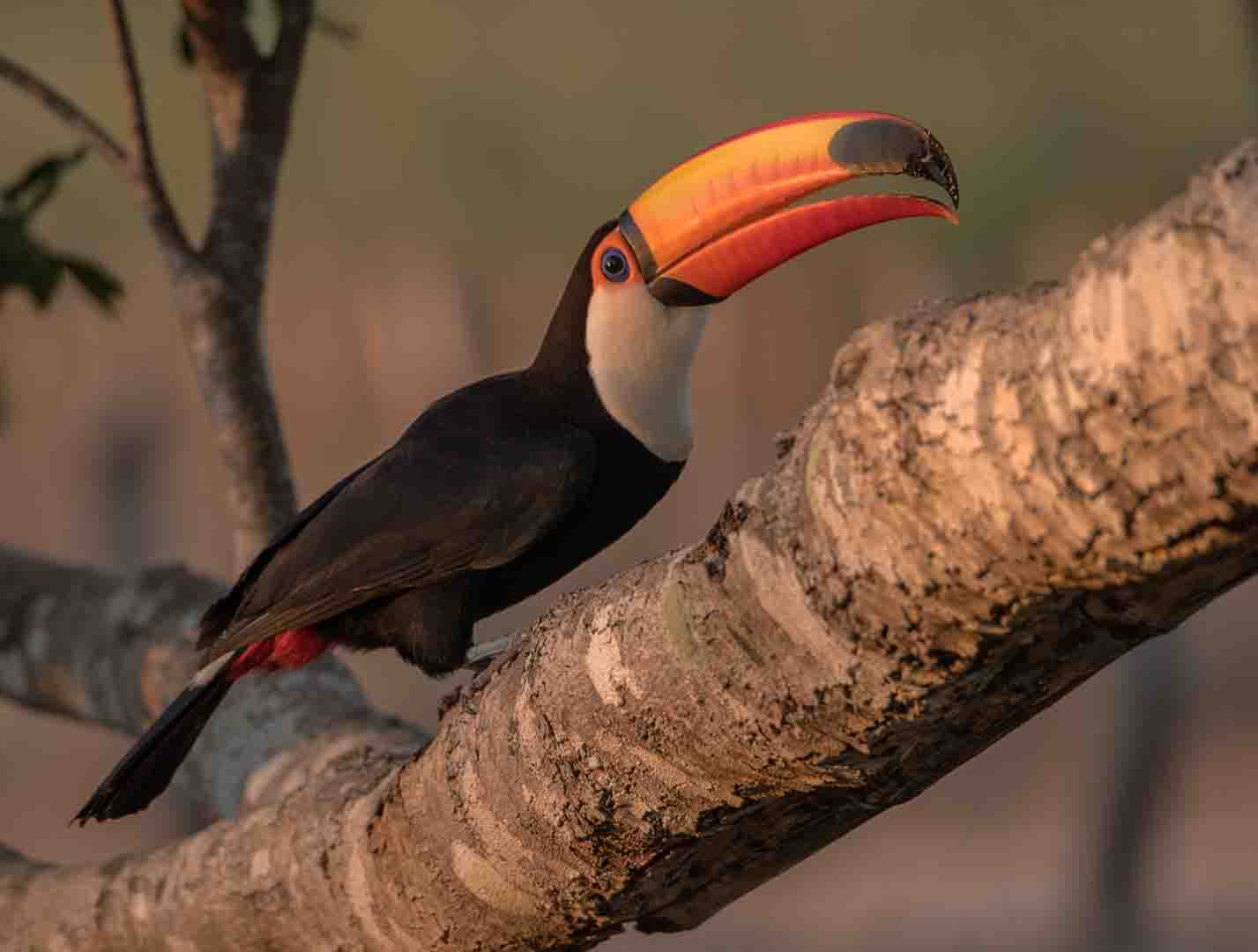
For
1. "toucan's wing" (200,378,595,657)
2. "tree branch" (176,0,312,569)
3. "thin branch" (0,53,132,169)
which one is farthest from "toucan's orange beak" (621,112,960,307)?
"thin branch" (0,53,132,169)

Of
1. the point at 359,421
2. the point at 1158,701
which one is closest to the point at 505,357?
the point at 359,421

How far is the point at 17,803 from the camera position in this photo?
12.6 metres

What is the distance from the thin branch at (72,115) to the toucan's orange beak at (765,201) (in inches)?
39.7

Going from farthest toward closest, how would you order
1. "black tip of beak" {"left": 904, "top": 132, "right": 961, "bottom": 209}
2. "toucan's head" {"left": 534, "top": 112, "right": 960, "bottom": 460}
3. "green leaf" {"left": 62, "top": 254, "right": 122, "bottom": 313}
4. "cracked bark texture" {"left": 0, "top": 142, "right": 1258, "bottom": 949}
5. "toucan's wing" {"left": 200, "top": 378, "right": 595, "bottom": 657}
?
"green leaf" {"left": 62, "top": 254, "right": 122, "bottom": 313}
"toucan's wing" {"left": 200, "top": 378, "right": 595, "bottom": 657}
"toucan's head" {"left": 534, "top": 112, "right": 960, "bottom": 460}
"black tip of beak" {"left": 904, "top": 132, "right": 961, "bottom": 209}
"cracked bark texture" {"left": 0, "top": 142, "right": 1258, "bottom": 949}

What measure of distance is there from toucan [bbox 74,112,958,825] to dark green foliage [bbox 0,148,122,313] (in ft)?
2.23

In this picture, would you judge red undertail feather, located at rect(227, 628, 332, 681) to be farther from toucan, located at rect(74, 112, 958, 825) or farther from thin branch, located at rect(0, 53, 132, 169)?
thin branch, located at rect(0, 53, 132, 169)

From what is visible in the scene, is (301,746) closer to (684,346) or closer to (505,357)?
(684,346)

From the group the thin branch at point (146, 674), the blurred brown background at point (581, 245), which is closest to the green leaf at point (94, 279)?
the thin branch at point (146, 674)

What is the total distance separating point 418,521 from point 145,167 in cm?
91

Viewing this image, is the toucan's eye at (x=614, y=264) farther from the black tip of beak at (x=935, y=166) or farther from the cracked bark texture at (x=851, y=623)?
the cracked bark texture at (x=851, y=623)

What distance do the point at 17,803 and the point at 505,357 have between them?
13.8ft

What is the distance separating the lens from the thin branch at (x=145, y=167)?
153 inches

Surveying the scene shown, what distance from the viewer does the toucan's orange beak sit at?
318 cm

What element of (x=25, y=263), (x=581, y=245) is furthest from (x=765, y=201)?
(x=581, y=245)
